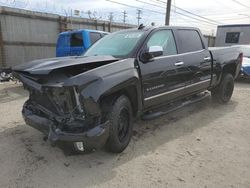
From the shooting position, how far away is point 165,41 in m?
4.88

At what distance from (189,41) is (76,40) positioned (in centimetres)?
528

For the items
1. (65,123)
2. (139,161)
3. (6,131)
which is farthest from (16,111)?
(139,161)

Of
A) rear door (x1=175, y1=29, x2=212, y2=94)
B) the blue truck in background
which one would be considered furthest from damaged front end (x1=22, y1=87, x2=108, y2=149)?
the blue truck in background

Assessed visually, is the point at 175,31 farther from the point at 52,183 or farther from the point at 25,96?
the point at 25,96

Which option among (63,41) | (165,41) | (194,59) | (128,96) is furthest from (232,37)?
(128,96)

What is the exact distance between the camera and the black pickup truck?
129 inches

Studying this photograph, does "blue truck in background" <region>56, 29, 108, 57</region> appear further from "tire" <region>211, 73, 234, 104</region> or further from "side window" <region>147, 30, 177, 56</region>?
"side window" <region>147, 30, 177, 56</region>

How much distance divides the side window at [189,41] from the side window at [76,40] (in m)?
4.81

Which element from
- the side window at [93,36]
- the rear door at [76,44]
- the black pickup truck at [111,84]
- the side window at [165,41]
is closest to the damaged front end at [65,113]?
the black pickup truck at [111,84]

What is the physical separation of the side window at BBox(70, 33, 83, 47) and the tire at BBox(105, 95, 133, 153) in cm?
612

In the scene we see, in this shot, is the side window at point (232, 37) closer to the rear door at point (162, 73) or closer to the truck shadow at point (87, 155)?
the truck shadow at point (87, 155)

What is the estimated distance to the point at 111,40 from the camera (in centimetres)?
496

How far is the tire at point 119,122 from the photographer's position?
3543 mm

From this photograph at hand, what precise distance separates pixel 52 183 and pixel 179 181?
149cm
